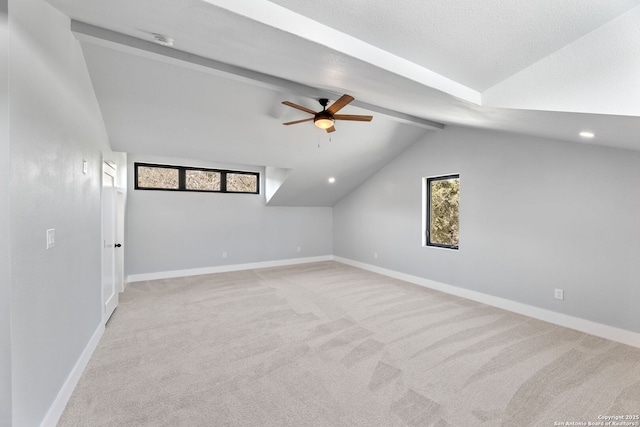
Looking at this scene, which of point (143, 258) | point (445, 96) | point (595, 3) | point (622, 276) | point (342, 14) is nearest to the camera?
point (595, 3)

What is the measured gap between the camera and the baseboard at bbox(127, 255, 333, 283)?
530 centimetres

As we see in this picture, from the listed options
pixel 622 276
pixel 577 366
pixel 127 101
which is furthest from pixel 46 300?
pixel 622 276

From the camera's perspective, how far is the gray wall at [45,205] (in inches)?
58.2

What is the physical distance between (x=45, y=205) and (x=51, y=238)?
22 centimetres

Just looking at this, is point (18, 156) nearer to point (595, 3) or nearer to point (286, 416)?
point (286, 416)

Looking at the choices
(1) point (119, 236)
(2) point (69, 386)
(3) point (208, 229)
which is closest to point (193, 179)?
(3) point (208, 229)

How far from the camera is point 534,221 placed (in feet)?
12.3

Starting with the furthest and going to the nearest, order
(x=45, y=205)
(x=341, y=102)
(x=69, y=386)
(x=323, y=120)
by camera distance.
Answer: (x=323, y=120) < (x=341, y=102) < (x=69, y=386) < (x=45, y=205)

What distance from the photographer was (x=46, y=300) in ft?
5.90

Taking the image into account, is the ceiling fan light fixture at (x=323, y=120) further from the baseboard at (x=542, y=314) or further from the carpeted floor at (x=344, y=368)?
the baseboard at (x=542, y=314)

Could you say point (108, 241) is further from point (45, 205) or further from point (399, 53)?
point (399, 53)

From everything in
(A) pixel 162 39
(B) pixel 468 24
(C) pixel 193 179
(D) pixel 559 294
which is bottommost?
(D) pixel 559 294

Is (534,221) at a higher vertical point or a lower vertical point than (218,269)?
higher

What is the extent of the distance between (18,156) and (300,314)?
3.08 m
